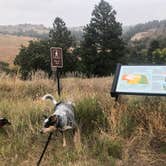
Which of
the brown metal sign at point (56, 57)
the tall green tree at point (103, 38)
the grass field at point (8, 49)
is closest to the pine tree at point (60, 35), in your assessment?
the tall green tree at point (103, 38)

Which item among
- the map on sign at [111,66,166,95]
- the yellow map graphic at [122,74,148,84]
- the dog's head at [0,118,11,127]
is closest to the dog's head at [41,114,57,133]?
the dog's head at [0,118,11,127]

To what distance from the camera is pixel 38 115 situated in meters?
6.70

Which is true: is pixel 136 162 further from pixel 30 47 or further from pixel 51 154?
pixel 30 47

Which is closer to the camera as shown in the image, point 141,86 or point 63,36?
point 141,86

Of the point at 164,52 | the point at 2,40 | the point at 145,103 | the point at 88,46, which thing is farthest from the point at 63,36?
the point at 2,40

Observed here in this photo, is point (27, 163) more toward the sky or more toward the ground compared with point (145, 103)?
more toward the ground

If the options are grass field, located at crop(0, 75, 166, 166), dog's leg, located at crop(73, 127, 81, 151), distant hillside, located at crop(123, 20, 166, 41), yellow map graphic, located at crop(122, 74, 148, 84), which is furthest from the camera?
distant hillside, located at crop(123, 20, 166, 41)

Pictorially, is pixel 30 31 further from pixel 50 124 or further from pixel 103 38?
pixel 50 124

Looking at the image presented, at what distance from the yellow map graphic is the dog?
1.07 metres

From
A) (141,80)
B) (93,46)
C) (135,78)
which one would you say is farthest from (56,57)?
(93,46)

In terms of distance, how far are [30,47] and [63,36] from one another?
3.91m

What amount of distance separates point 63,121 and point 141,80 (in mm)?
1605

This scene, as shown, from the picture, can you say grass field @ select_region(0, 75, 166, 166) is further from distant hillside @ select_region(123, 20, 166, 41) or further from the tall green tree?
distant hillside @ select_region(123, 20, 166, 41)

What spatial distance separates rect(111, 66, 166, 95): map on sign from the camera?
21.2ft
